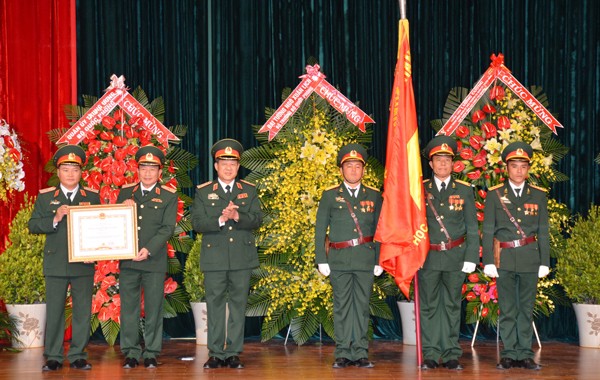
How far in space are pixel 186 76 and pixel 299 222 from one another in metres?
Answer: 2.23

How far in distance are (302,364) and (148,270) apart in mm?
1406

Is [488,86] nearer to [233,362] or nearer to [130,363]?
[233,362]

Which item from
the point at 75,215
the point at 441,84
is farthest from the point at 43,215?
the point at 441,84

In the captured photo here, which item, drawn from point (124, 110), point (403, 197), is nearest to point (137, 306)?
point (124, 110)

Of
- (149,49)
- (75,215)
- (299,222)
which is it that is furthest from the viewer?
(149,49)

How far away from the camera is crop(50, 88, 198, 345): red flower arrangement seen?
7613 millimetres

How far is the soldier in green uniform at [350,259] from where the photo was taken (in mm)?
6574

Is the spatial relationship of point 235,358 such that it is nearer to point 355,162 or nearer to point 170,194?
point 170,194

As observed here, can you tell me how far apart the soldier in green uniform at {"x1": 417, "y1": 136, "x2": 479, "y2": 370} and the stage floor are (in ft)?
0.64

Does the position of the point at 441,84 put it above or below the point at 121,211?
above

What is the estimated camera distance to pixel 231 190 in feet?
21.9

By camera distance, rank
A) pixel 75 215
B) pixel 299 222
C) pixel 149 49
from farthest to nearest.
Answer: pixel 149 49 → pixel 299 222 → pixel 75 215

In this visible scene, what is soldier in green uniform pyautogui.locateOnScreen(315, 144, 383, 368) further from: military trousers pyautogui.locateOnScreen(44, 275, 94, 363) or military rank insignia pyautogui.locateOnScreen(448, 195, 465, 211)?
military trousers pyautogui.locateOnScreen(44, 275, 94, 363)

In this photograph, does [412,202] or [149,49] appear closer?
[412,202]
